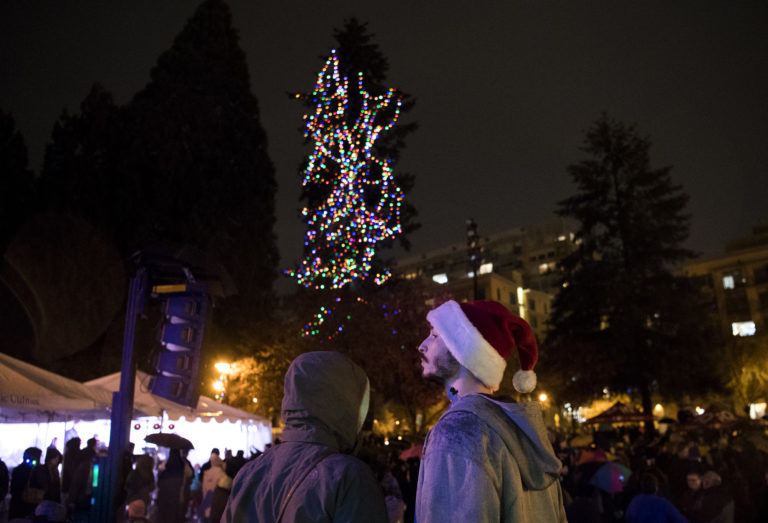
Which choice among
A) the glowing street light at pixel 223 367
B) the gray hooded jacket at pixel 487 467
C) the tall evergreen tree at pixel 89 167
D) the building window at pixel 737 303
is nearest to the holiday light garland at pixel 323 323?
the glowing street light at pixel 223 367

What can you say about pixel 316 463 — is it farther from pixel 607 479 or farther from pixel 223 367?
pixel 223 367

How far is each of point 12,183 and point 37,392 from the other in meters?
17.6

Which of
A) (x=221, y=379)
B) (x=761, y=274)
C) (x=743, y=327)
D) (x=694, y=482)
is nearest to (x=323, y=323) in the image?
(x=221, y=379)

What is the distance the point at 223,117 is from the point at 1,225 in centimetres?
1169

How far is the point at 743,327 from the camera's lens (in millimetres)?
55312

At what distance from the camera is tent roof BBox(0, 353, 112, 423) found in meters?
9.30

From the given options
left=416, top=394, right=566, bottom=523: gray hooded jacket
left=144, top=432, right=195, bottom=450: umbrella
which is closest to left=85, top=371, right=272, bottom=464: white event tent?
left=144, top=432, right=195, bottom=450: umbrella

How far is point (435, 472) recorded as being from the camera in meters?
1.72

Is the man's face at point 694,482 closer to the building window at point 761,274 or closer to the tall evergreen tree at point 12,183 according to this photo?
the tall evergreen tree at point 12,183

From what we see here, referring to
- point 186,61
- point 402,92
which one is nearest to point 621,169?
point 402,92

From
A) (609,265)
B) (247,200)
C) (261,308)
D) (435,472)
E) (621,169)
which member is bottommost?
(435,472)

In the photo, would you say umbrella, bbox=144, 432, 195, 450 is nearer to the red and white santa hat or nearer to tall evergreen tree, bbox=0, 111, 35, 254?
the red and white santa hat

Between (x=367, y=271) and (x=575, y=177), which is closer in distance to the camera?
(x=367, y=271)

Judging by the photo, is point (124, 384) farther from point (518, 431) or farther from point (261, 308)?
point (261, 308)
